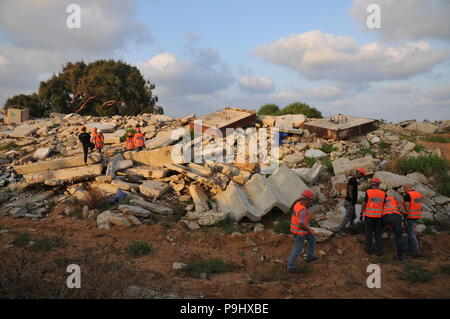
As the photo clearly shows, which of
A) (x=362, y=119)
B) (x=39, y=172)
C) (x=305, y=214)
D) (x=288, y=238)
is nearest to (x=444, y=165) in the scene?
(x=362, y=119)

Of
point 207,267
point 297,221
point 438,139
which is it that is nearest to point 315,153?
point 438,139

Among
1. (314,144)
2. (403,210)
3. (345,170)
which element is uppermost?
(314,144)

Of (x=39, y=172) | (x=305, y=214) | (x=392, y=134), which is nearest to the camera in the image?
(x=305, y=214)

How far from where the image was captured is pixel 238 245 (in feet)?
22.4

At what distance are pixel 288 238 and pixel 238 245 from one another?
3.61ft

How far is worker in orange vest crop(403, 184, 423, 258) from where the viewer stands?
19.6 ft

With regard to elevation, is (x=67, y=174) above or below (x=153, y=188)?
above

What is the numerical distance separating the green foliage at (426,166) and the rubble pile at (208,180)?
1.15 ft

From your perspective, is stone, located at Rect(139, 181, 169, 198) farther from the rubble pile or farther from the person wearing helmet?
the person wearing helmet

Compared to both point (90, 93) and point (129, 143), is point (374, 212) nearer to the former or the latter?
point (129, 143)

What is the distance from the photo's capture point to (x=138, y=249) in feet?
20.8

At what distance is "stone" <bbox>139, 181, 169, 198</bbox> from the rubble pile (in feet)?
0.09

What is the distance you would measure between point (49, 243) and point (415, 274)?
262 inches
